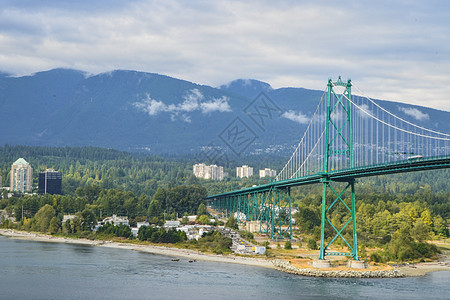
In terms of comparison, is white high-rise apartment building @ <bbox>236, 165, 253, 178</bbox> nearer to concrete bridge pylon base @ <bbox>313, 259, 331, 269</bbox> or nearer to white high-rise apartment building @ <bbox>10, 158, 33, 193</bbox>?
white high-rise apartment building @ <bbox>10, 158, 33, 193</bbox>

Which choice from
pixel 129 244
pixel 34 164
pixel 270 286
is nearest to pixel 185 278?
pixel 270 286

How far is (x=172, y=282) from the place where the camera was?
44.2 metres

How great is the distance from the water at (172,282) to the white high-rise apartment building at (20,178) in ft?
265

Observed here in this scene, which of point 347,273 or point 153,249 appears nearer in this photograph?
point 347,273

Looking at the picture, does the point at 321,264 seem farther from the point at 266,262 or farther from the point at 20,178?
the point at 20,178

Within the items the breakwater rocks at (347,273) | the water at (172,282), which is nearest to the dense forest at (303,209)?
the breakwater rocks at (347,273)

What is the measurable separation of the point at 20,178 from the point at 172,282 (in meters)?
99.4

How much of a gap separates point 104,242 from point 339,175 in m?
32.9

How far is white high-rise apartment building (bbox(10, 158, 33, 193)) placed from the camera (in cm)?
13425

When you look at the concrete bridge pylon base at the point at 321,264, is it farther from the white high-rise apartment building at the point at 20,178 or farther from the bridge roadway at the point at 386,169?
the white high-rise apartment building at the point at 20,178

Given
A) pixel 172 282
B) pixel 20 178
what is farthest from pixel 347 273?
pixel 20 178

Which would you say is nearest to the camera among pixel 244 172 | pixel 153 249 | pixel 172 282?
pixel 172 282

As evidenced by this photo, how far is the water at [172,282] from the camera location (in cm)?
4000

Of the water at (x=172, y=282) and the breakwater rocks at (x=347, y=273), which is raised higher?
the breakwater rocks at (x=347, y=273)
